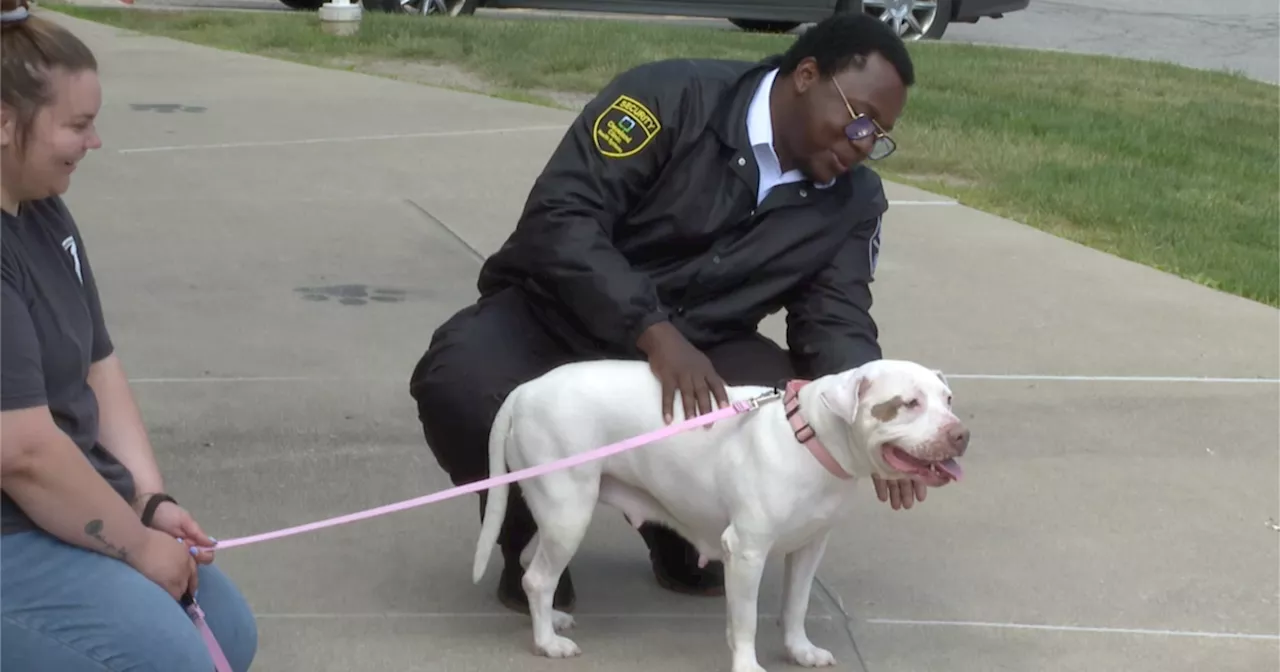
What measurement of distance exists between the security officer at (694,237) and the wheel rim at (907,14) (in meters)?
11.2

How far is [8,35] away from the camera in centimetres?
269

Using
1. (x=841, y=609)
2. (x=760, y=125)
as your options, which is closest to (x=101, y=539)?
(x=760, y=125)


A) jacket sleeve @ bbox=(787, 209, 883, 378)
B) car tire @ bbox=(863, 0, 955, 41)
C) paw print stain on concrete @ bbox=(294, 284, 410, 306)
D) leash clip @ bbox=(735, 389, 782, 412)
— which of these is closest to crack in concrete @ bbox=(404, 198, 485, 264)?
paw print stain on concrete @ bbox=(294, 284, 410, 306)

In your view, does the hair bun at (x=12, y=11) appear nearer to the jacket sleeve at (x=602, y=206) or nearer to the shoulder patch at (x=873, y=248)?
the jacket sleeve at (x=602, y=206)

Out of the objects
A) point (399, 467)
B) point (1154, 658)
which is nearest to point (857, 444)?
point (1154, 658)

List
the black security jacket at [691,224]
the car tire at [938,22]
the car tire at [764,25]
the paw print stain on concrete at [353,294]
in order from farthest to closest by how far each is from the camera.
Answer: the car tire at [764,25] → the car tire at [938,22] → the paw print stain on concrete at [353,294] → the black security jacket at [691,224]

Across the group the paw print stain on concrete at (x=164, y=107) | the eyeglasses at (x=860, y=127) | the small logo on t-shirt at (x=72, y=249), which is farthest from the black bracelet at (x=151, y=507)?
the paw print stain on concrete at (x=164, y=107)

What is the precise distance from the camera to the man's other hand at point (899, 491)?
11.2 ft

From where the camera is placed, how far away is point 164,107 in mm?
10195

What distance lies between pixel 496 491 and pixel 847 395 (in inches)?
32.5

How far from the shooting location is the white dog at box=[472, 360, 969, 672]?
3.11m

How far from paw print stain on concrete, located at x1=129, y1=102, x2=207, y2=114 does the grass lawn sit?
1988 mm

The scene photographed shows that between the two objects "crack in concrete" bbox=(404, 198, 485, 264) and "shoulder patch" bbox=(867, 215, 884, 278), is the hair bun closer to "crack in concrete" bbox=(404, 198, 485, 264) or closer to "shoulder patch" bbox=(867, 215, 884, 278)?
"shoulder patch" bbox=(867, 215, 884, 278)

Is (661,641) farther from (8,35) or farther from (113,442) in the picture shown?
(8,35)
